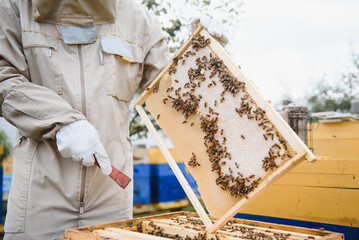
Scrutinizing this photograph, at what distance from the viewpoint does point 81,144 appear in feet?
6.79

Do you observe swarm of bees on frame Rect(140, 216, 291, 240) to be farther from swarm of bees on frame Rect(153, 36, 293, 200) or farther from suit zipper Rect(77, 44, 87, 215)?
suit zipper Rect(77, 44, 87, 215)

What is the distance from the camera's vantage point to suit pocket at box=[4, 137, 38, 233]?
221 centimetres

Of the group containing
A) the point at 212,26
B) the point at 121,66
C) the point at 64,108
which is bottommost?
the point at 64,108

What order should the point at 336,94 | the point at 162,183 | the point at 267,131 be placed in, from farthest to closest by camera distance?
the point at 336,94
the point at 162,183
the point at 267,131

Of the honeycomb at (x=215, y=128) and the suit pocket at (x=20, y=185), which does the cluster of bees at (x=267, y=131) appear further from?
the suit pocket at (x=20, y=185)

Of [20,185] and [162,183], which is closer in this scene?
[20,185]

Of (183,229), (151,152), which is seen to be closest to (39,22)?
(183,229)

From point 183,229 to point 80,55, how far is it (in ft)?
A: 4.57

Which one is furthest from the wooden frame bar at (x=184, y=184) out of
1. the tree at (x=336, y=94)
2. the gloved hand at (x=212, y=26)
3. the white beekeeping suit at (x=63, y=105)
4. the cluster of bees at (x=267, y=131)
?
the tree at (x=336, y=94)

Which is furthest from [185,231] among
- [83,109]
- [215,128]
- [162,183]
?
[162,183]

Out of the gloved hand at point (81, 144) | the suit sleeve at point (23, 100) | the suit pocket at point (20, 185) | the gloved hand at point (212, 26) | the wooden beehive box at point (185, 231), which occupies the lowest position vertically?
the wooden beehive box at point (185, 231)

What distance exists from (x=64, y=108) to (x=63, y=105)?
0.03m

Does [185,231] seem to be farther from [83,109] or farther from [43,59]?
[43,59]

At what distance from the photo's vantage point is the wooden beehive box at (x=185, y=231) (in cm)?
192
